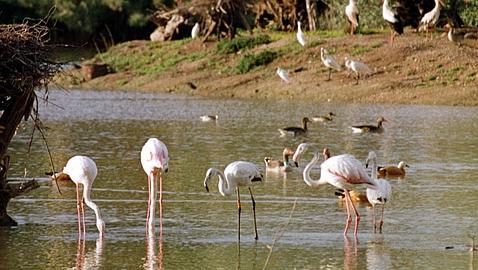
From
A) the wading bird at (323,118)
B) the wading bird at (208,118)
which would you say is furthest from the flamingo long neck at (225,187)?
the wading bird at (208,118)

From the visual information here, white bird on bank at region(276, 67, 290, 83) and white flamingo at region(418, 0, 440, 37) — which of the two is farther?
white flamingo at region(418, 0, 440, 37)

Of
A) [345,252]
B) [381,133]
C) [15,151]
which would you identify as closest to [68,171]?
[345,252]

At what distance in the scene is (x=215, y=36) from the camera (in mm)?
42938

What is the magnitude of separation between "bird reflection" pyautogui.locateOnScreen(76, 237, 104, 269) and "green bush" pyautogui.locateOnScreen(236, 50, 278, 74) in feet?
79.3

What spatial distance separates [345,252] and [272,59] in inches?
996

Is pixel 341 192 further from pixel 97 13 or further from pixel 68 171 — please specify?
pixel 97 13

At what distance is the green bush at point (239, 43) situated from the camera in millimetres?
39625

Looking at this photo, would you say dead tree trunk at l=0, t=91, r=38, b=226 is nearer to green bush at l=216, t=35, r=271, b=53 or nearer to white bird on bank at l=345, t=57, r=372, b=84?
white bird on bank at l=345, t=57, r=372, b=84

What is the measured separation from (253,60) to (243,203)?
22069 mm

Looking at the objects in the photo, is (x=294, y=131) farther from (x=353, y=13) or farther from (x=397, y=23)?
(x=353, y=13)

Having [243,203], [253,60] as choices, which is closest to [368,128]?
[243,203]

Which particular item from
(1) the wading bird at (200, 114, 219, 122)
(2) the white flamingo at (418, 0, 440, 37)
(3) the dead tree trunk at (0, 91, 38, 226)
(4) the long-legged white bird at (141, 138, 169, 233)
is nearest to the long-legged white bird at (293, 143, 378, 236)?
(4) the long-legged white bird at (141, 138, 169, 233)

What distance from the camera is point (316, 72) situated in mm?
34656

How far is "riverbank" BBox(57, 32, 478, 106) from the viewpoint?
31.3m
